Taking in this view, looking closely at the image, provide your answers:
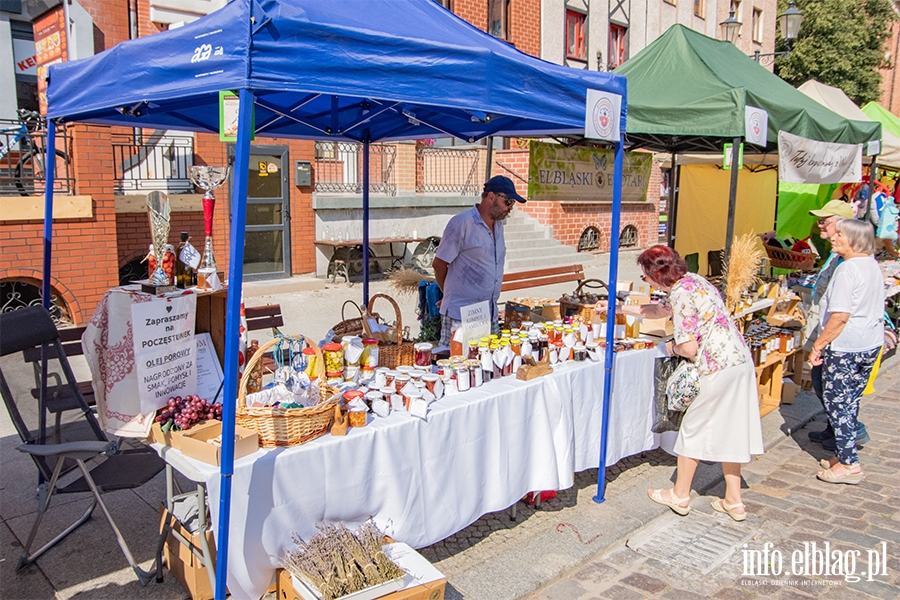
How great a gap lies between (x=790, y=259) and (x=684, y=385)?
177 inches

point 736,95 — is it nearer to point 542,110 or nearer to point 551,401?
point 542,110

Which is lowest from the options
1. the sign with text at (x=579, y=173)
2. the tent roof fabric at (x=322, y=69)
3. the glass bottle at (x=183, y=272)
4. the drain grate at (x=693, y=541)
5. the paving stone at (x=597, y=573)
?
the paving stone at (x=597, y=573)

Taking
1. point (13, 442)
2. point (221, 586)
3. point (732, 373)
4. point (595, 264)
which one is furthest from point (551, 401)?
point (595, 264)

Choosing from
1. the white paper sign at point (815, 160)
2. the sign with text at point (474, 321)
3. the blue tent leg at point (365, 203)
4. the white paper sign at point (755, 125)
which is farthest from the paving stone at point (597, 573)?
the white paper sign at point (815, 160)

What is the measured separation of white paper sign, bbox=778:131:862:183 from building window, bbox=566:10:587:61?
11484 millimetres

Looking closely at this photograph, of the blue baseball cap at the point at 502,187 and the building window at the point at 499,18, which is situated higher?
the building window at the point at 499,18

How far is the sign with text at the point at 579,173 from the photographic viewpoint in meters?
5.55

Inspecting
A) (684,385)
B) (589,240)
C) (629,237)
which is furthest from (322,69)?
(629,237)

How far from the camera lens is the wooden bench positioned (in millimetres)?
7512

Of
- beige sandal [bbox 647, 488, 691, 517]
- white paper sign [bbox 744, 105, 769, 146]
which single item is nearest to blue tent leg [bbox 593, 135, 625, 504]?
beige sandal [bbox 647, 488, 691, 517]

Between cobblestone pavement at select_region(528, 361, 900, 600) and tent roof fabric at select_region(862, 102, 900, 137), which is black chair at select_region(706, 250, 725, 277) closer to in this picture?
cobblestone pavement at select_region(528, 361, 900, 600)

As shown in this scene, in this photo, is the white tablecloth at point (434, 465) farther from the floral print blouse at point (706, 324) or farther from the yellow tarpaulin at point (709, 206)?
the yellow tarpaulin at point (709, 206)

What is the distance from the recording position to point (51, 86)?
3811 millimetres

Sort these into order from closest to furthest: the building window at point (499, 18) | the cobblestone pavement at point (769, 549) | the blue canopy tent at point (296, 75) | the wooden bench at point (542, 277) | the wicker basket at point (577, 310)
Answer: the blue canopy tent at point (296, 75), the cobblestone pavement at point (769, 549), the wicker basket at point (577, 310), the wooden bench at point (542, 277), the building window at point (499, 18)
